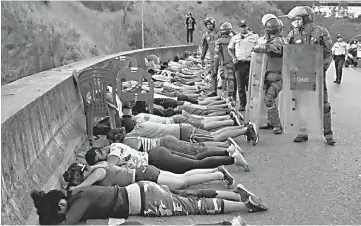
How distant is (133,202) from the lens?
5152 mm

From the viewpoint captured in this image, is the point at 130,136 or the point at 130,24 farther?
the point at 130,24

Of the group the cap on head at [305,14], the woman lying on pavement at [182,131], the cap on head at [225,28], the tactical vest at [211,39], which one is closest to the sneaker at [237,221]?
the woman lying on pavement at [182,131]

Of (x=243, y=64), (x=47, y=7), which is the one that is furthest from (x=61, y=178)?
(x=47, y=7)

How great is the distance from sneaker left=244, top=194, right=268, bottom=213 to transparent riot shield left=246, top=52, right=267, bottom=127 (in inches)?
168

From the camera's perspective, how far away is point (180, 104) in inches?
418

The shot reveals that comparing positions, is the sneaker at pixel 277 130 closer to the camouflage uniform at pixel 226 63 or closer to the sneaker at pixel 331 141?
the sneaker at pixel 331 141

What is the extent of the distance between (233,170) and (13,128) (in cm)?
296

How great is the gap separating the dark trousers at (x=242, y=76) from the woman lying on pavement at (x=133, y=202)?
6.59m

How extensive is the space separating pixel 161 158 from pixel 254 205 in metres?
1.38

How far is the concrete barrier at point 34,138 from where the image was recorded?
4.59m

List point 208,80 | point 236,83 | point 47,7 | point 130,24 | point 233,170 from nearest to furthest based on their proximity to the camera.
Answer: point 233,170 < point 236,83 < point 208,80 < point 47,7 < point 130,24

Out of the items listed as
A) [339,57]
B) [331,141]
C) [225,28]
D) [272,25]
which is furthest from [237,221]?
[339,57]

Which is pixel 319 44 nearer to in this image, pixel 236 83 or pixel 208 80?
pixel 236 83

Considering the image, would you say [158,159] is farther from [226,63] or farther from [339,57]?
[339,57]
